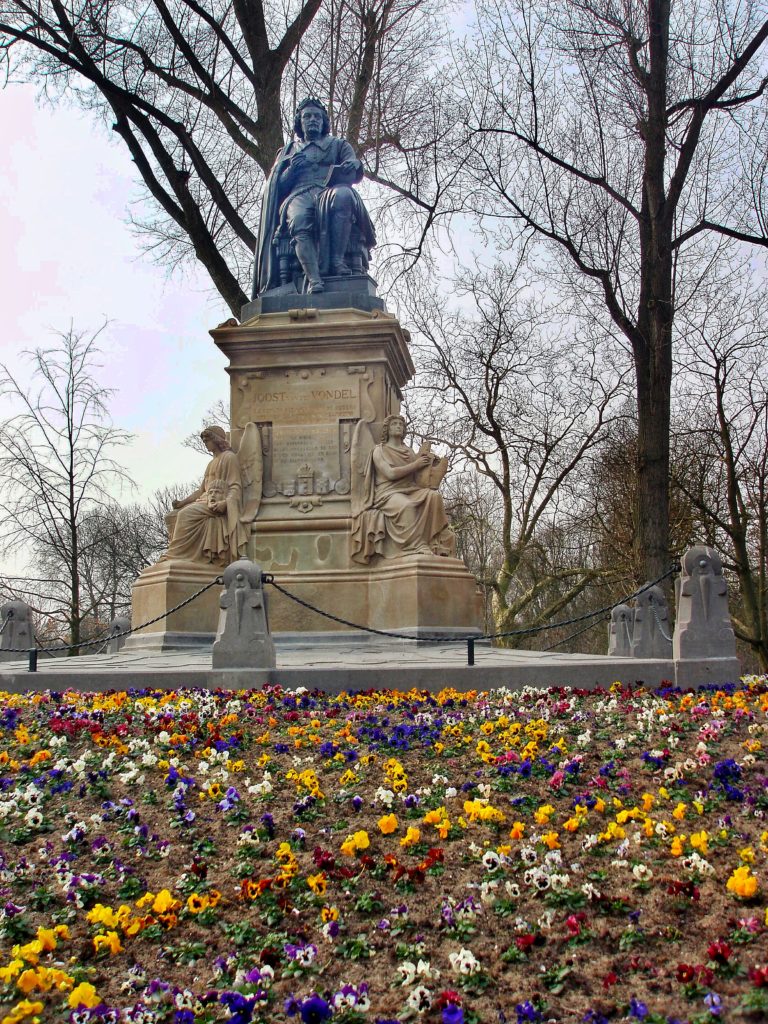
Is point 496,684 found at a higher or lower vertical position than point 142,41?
lower

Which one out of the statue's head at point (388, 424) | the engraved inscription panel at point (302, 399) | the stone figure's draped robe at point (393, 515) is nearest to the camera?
the stone figure's draped robe at point (393, 515)

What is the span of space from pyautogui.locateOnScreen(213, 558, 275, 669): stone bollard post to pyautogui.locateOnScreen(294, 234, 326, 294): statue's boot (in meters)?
6.06

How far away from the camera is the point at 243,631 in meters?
8.36

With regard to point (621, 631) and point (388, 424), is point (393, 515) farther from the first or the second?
point (621, 631)

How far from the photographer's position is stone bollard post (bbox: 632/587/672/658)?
12125 mm

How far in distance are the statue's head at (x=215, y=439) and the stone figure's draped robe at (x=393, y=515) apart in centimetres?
171

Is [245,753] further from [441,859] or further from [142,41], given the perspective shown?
[142,41]

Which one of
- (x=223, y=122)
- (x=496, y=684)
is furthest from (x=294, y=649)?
(x=223, y=122)

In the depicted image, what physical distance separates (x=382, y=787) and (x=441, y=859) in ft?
2.76

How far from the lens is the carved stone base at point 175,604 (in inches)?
464

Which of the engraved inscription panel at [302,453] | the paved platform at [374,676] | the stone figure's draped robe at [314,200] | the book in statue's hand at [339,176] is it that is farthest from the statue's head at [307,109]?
the paved platform at [374,676]

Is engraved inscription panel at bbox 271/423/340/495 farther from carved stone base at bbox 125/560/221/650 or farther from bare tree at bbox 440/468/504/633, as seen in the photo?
bare tree at bbox 440/468/504/633

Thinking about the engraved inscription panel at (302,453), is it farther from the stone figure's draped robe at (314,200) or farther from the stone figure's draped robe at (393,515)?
the stone figure's draped robe at (314,200)

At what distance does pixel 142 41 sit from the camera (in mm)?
20453
